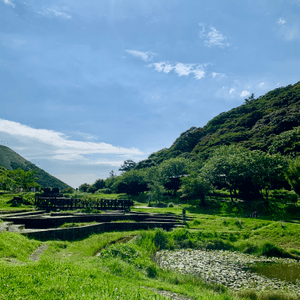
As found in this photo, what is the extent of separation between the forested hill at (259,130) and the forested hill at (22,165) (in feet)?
151

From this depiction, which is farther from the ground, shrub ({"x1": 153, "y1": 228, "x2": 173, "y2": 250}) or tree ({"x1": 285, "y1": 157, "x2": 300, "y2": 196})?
tree ({"x1": 285, "y1": 157, "x2": 300, "y2": 196})

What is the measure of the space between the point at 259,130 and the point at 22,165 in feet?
380

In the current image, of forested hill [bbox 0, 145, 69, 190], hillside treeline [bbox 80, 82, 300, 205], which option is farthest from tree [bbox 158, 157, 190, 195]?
forested hill [bbox 0, 145, 69, 190]

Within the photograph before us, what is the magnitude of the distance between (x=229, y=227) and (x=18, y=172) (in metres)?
52.0

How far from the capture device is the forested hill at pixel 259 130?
5506cm

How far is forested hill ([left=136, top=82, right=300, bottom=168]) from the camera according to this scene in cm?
5506

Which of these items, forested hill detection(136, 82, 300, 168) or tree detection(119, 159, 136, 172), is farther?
tree detection(119, 159, 136, 172)

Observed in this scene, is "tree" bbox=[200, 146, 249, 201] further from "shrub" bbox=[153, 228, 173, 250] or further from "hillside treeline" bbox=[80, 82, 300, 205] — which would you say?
"shrub" bbox=[153, 228, 173, 250]

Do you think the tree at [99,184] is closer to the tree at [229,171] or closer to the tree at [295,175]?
the tree at [229,171]

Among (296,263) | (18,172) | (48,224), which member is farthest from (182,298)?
(18,172)

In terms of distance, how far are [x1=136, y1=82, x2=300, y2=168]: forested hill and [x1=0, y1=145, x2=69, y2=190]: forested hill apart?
46089 mm

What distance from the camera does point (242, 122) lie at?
97000 mm

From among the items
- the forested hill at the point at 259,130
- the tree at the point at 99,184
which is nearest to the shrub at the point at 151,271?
the forested hill at the point at 259,130

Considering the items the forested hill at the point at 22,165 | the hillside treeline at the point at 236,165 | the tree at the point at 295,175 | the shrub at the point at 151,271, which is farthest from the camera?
the forested hill at the point at 22,165
